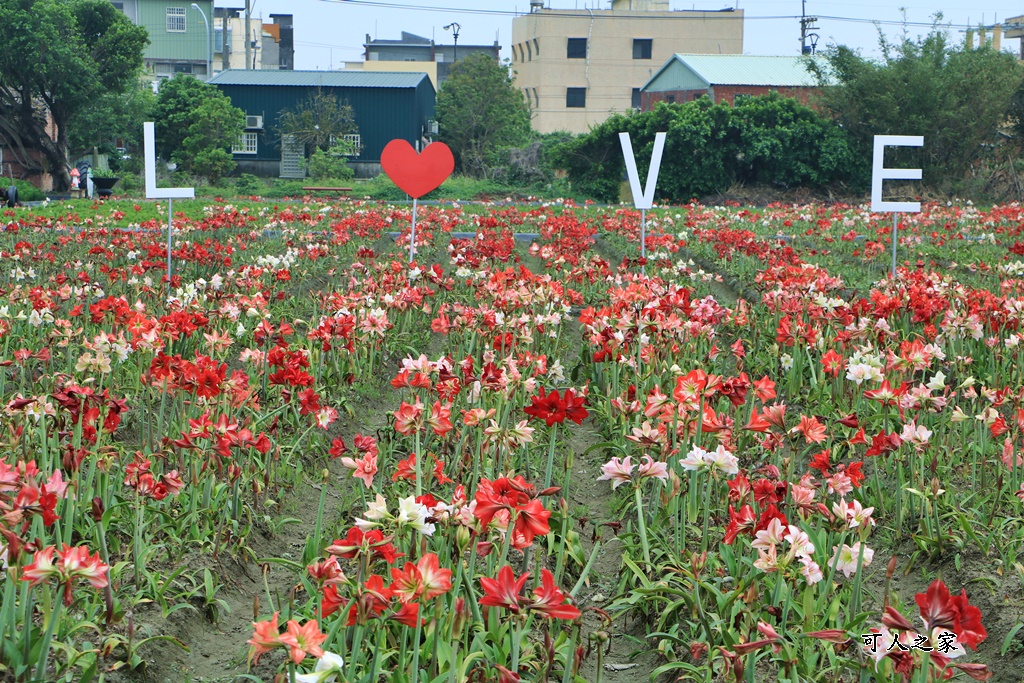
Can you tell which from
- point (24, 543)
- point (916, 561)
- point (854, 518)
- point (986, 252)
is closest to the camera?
point (24, 543)

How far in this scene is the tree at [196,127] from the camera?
41812 millimetres

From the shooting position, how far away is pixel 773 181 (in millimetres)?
35781

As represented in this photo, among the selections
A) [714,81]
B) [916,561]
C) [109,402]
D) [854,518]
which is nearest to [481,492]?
[854,518]

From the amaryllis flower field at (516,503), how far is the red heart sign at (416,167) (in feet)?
5.63

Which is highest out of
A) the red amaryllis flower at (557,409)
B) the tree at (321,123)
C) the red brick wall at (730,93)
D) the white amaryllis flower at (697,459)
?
the red brick wall at (730,93)

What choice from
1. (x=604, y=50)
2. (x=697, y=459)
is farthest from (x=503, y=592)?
(x=604, y=50)

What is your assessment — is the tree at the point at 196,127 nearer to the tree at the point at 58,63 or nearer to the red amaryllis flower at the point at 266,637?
the tree at the point at 58,63

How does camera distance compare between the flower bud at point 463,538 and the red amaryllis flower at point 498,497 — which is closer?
the red amaryllis flower at point 498,497

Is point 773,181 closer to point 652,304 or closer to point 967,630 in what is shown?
point 652,304

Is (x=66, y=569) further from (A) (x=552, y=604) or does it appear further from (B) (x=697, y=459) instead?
(B) (x=697, y=459)

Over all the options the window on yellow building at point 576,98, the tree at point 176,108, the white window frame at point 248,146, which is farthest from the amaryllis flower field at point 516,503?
the window on yellow building at point 576,98

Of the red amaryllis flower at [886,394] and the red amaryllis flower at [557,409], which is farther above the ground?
the red amaryllis flower at [557,409]

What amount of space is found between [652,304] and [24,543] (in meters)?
4.17

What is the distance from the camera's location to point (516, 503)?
2.79 m
